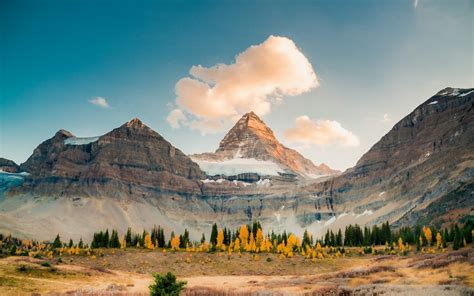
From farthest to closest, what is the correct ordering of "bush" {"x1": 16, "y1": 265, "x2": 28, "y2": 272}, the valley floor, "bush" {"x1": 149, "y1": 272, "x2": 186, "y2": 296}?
"bush" {"x1": 16, "y1": 265, "x2": 28, "y2": 272} < the valley floor < "bush" {"x1": 149, "y1": 272, "x2": 186, "y2": 296}

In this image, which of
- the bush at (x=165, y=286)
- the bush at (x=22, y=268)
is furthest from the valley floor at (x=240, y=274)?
the bush at (x=165, y=286)

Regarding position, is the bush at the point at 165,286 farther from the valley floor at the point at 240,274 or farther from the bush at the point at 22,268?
the bush at the point at 22,268

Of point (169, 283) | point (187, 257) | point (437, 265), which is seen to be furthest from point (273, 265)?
point (169, 283)

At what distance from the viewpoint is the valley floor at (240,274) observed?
42.5 m

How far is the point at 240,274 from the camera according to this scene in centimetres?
8519

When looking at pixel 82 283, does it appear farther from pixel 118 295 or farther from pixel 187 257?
pixel 187 257

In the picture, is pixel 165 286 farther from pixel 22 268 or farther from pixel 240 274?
pixel 240 274

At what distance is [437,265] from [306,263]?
42.1 metres

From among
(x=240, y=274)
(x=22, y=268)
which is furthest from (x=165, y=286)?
(x=240, y=274)

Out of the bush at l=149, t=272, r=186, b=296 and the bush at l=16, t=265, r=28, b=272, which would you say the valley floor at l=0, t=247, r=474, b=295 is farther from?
the bush at l=149, t=272, r=186, b=296

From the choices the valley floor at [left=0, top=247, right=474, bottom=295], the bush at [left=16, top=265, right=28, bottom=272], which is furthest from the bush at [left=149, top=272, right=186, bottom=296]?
the bush at [left=16, top=265, right=28, bottom=272]

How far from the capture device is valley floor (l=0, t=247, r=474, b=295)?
42.5 meters

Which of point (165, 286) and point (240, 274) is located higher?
point (165, 286)

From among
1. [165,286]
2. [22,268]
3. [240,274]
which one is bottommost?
[240,274]
